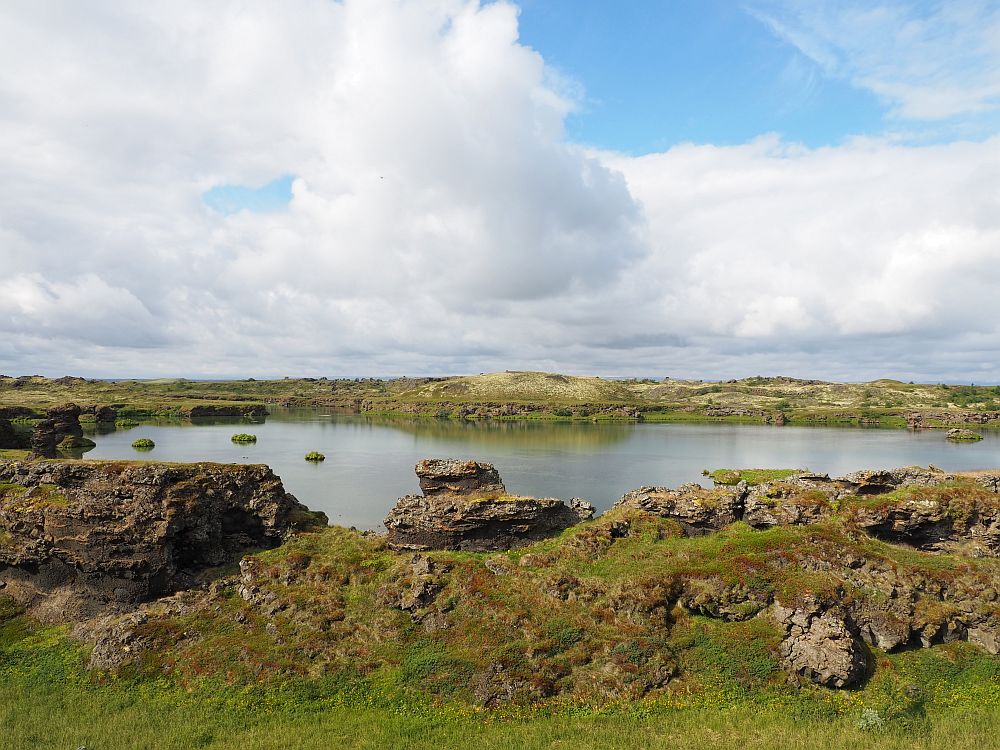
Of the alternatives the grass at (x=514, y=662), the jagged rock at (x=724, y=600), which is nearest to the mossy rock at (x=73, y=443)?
the grass at (x=514, y=662)

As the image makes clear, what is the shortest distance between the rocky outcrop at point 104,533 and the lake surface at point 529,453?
79.0ft

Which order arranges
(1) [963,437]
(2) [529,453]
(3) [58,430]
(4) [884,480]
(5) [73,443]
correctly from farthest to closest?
(1) [963,437] → (2) [529,453] → (3) [58,430] → (5) [73,443] → (4) [884,480]

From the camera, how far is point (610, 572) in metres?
37.3

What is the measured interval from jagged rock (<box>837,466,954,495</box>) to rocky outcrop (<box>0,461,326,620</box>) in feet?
→ 165

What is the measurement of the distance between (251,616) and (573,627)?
2031 cm

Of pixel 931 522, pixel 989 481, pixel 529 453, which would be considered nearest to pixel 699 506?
pixel 931 522

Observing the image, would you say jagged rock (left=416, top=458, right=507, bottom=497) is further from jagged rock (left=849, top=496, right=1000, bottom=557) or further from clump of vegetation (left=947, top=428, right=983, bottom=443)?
clump of vegetation (left=947, top=428, right=983, bottom=443)

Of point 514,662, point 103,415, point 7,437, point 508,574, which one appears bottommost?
point 514,662

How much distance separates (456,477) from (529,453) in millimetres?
81747

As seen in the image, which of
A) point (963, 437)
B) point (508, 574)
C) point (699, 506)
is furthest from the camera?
point (963, 437)

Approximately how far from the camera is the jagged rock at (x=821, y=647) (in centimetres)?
2784

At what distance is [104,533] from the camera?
37.9m

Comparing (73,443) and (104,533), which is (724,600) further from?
(73,443)

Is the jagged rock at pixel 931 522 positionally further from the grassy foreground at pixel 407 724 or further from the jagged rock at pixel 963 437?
the jagged rock at pixel 963 437
